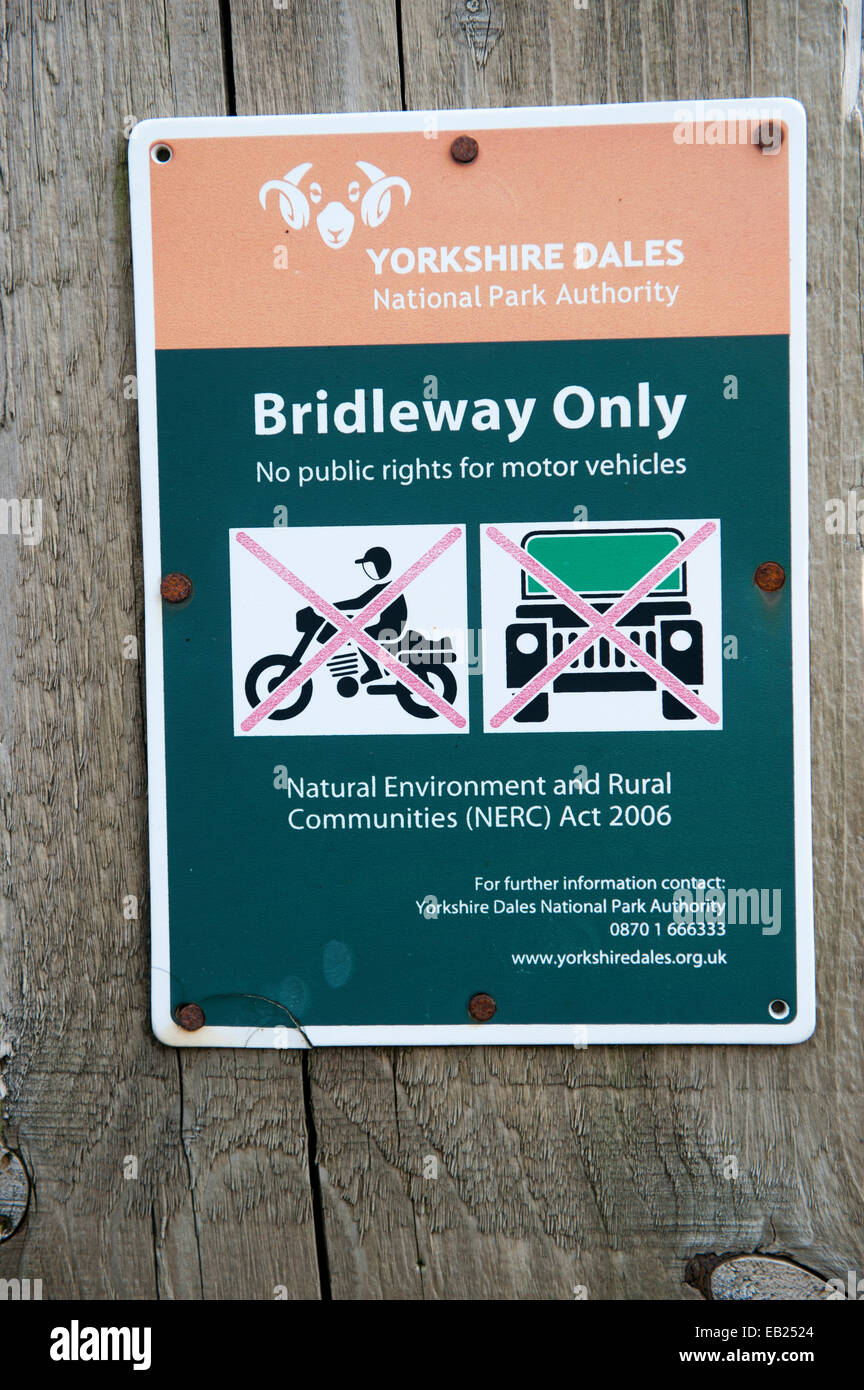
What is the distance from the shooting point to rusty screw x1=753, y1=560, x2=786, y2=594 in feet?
3.82

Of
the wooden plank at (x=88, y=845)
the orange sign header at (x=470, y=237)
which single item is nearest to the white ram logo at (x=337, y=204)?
the orange sign header at (x=470, y=237)

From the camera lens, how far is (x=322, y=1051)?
121 centimetres

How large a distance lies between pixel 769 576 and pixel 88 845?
948mm

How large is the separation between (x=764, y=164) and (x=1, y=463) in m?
1.04

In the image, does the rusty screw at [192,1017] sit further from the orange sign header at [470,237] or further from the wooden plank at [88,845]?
the orange sign header at [470,237]

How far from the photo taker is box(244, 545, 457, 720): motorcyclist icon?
1.18m

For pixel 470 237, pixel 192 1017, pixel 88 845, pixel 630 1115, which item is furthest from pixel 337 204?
pixel 630 1115

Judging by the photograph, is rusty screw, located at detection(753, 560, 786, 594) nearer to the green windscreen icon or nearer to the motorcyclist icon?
the green windscreen icon

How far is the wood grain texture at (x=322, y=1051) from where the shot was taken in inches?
46.0

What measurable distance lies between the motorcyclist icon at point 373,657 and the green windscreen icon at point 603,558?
15 centimetres

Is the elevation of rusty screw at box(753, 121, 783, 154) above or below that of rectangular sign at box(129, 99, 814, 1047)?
above

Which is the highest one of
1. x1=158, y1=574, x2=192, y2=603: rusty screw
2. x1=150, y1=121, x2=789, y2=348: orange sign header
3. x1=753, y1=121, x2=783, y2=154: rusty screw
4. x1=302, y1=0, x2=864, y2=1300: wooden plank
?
x1=753, y1=121, x2=783, y2=154: rusty screw

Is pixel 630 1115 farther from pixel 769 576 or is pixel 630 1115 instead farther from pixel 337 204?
pixel 337 204

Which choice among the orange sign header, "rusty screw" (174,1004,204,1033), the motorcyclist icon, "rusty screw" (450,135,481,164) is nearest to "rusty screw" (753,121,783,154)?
the orange sign header
